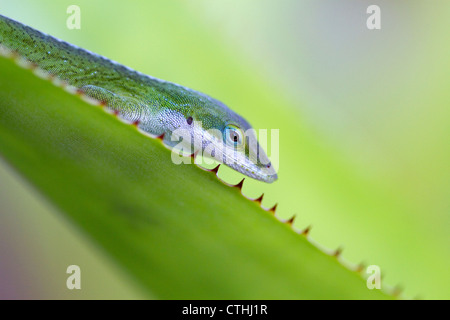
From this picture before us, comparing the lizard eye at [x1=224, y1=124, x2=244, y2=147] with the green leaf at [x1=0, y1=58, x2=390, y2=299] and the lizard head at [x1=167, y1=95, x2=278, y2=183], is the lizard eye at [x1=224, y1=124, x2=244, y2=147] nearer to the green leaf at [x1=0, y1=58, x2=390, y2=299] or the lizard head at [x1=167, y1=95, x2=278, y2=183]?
the lizard head at [x1=167, y1=95, x2=278, y2=183]

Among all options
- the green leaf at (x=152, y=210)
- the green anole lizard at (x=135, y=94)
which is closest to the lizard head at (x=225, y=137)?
the green anole lizard at (x=135, y=94)

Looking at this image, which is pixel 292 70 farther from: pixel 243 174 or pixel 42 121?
pixel 42 121

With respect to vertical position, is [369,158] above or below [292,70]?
below

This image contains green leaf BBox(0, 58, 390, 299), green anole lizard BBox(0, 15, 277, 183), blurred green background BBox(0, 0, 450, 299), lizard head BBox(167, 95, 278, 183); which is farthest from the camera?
green anole lizard BBox(0, 15, 277, 183)

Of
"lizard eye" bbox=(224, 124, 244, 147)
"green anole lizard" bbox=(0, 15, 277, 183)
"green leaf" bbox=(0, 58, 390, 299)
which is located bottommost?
"green leaf" bbox=(0, 58, 390, 299)

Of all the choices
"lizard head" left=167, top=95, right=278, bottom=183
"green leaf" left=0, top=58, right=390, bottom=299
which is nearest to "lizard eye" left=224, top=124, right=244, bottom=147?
"lizard head" left=167, top=95, right=278, bottom=183

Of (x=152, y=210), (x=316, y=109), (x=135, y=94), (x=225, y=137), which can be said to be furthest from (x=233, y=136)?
(x=152, y=210)

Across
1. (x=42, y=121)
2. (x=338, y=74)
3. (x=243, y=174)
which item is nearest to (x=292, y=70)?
(x=338, y=74)
